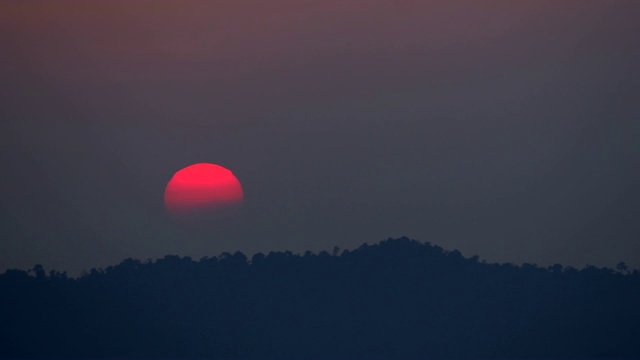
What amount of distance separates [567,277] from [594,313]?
124 inches

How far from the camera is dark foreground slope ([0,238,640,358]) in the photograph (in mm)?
83375

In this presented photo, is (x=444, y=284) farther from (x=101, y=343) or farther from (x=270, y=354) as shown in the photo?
(x=101, y=343)

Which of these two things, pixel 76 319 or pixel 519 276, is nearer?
pixel 519 276

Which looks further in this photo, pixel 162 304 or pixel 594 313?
pixel 162 304

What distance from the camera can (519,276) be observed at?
82.3 m

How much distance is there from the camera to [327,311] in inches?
3558

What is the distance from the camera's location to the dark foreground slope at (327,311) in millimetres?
83375

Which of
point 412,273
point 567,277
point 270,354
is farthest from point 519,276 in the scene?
point 270,354

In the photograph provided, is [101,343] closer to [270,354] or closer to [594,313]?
[270,354]

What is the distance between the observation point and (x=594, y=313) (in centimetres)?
8312

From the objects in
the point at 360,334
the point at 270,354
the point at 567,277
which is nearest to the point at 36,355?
the point at 270,354

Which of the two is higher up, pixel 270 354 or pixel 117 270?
pixel 117 270

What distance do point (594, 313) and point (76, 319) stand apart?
3776 cm

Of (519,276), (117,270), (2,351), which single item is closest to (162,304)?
(117,270)
